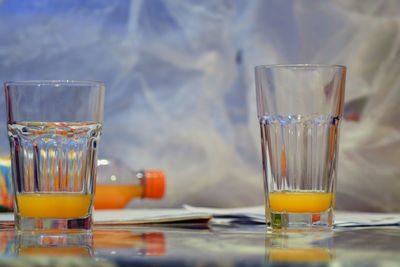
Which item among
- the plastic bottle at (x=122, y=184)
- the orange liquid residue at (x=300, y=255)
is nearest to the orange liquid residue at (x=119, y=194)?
the plastic bottle at (x=122, y=184)

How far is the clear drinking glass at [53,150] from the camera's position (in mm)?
801

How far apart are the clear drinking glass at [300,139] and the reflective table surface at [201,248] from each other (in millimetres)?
49

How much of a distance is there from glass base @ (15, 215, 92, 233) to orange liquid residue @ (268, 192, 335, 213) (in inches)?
9.5

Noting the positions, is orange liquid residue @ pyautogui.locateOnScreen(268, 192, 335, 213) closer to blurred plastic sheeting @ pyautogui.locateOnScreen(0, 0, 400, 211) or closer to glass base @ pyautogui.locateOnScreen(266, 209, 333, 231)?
glass base @ pyautogui.locateOnScreen(266, 209, 333, 231)

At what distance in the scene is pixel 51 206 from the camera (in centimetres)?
80

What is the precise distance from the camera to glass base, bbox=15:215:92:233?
31.5 inches

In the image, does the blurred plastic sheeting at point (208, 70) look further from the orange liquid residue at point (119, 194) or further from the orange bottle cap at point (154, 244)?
the orange bottle cap at point (154, 244)

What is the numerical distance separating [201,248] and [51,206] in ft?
0.85

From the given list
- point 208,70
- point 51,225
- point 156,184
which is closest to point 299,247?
point 51,225

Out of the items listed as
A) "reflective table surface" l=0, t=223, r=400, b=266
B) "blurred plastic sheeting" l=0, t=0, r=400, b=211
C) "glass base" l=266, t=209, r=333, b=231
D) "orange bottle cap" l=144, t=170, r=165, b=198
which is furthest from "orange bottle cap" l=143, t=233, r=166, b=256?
"blurred plastic sheeting" l=0, t=0, r=400, b=211

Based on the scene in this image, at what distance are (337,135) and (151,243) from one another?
13.1 inches

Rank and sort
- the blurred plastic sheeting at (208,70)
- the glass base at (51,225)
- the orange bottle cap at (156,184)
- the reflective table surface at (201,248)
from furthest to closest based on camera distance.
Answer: the blurred plastic sheeting at (208,70) < the orange bottle cap at (156,184) < the glass base at (51,225) < the reflective table surface at (201,248)

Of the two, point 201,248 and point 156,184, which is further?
point 156,184

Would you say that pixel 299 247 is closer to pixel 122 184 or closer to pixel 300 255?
pixel 300 255
